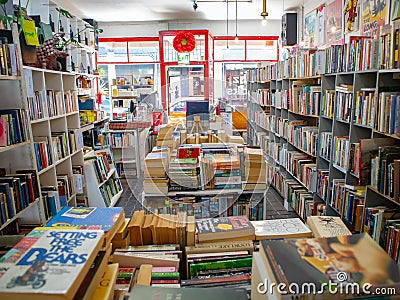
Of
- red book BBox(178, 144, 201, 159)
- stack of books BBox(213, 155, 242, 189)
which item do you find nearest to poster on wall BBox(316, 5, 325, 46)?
red book BBox(178, 144, 201, 159)

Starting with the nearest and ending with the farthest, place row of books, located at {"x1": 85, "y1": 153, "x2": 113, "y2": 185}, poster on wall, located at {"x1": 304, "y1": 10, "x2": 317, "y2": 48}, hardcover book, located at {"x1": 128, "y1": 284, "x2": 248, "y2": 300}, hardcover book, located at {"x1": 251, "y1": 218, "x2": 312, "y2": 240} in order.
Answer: hardcover book, located at {"x1": 128, "y1": 284, "x2": 248, "y2": 300} → hardcover book, located at {"x1": 251, "y1": 218, "x2": 312, "y2": 240} → row of books, located at {"x1": 85, "y1": 153, "x2": 113, "y2": 185} → poster on wall, located at {"x1": 304, "y1": 10, "x2": 317, "y2": 48}

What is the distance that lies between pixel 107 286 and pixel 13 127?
1.92 meters

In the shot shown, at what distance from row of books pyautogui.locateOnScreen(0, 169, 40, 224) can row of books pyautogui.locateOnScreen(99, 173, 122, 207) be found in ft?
4.92

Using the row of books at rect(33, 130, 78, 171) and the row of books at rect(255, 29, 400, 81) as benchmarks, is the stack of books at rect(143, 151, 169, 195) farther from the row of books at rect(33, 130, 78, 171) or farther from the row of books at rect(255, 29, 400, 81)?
the row of books at rect(255, 29, 400, 81)

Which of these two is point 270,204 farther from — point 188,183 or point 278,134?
point 188,183

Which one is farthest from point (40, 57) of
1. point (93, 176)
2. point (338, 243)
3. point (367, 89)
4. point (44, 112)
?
point (338, 243)

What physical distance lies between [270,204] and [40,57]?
333 centimetres

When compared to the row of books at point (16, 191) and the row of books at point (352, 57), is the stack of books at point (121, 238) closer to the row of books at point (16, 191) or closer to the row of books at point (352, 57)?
the row of books at point (16, 191)

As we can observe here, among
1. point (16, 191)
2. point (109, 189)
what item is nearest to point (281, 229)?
point (16, 191)

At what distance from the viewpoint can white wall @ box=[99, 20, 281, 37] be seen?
834 centimetres

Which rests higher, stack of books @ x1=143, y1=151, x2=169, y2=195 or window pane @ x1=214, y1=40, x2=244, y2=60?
window pane @ x1=214, y1=40, x2=244, y2=60

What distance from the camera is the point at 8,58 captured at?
2408 mm

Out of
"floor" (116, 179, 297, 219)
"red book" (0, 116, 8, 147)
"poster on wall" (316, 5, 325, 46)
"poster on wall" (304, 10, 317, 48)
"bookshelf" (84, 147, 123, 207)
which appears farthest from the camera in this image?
"poster on wall" (304, 10, 317, 48)

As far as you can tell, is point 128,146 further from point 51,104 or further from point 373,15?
point 373,15
